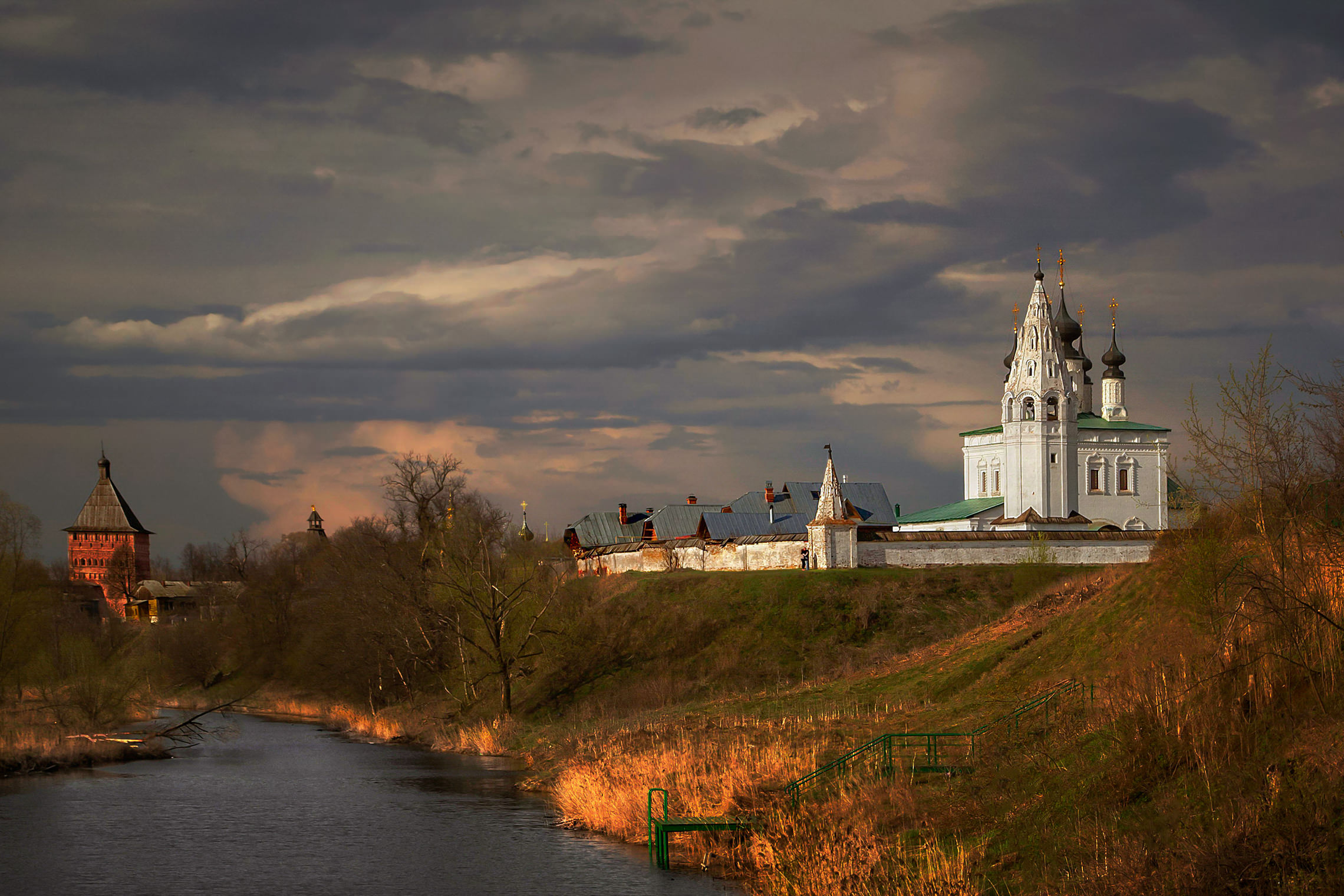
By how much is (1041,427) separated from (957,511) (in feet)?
27.7

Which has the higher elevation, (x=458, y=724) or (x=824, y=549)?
(x=824, y=549)

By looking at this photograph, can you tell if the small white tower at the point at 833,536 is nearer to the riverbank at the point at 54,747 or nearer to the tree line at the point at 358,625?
the tree line at the point at 358,625

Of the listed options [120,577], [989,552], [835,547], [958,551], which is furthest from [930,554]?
[120,577]

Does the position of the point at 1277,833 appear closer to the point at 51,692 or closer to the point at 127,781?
the point at 127,781

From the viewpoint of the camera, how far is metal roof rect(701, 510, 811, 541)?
9844 centimetres

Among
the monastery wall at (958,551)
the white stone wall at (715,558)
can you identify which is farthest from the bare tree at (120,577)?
the monastery wall at (958,551)

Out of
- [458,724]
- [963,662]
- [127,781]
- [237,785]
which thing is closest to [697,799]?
[963,662]

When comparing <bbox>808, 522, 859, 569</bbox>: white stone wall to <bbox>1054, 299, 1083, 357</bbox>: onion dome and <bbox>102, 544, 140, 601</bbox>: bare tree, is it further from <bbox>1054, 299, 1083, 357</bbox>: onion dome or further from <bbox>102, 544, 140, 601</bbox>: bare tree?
<bbox>102, 544, 140, 601</bbox>: bare tree

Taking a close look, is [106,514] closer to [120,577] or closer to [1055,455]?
[120,577]

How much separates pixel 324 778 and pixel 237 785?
2.95m

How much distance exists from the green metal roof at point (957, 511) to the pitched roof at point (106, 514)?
364 feet

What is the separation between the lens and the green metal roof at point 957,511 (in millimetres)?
87875

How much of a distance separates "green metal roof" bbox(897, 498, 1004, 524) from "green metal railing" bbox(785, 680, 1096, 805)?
5878 cm

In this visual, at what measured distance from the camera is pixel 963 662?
3719 centimetres
